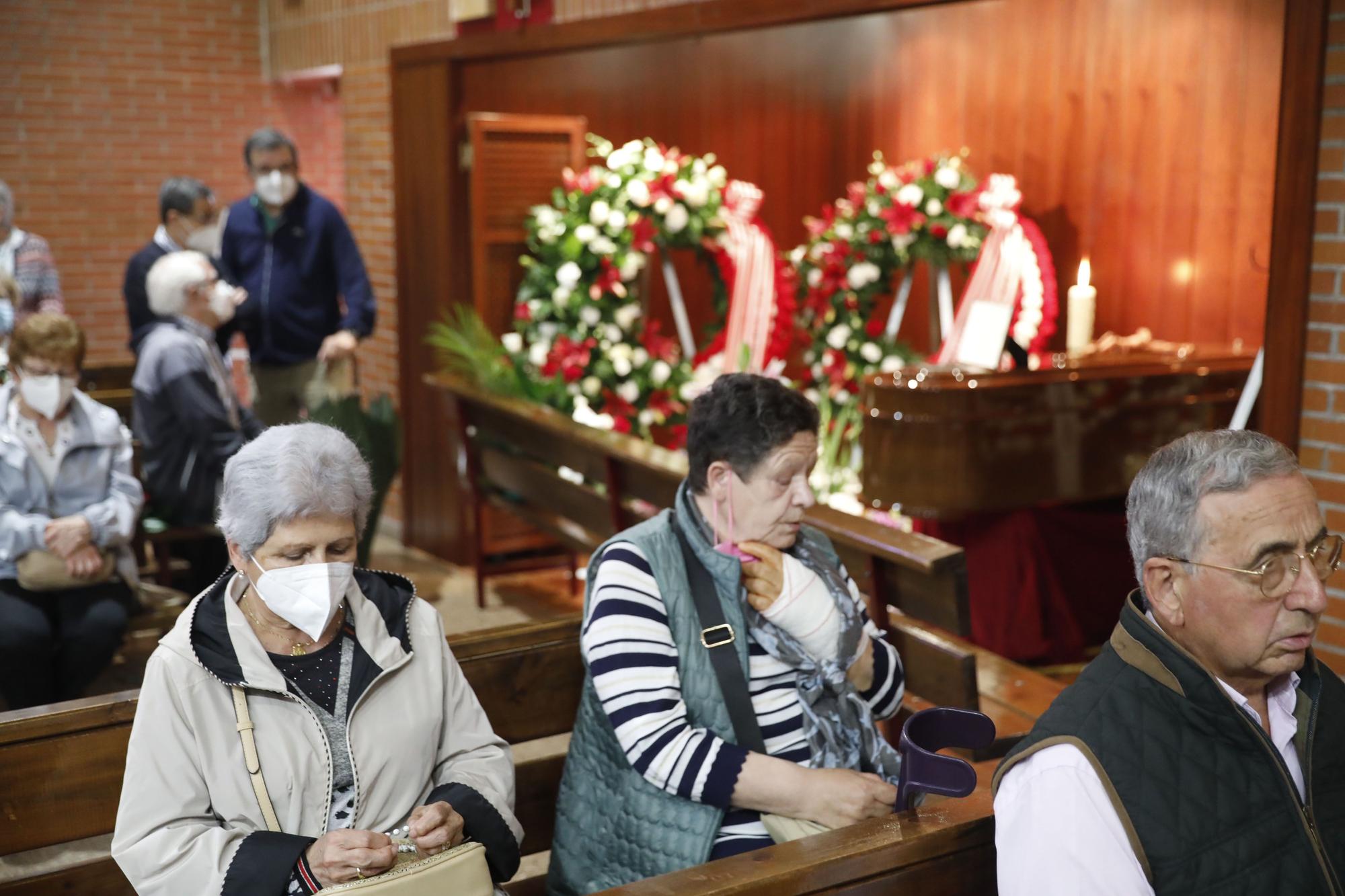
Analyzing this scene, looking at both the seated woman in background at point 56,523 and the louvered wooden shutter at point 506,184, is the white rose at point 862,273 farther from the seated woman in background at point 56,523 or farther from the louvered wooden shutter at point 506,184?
the seated woman in background at point 56,523

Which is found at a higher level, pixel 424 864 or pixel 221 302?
pixel 221 302

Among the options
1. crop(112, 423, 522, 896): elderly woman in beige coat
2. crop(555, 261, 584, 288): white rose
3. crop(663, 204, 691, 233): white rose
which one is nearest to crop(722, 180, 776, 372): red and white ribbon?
crop(663, 204, 691, 233): white rose

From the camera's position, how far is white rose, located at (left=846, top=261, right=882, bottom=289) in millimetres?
5980

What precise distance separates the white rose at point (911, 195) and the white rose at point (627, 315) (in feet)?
4.03

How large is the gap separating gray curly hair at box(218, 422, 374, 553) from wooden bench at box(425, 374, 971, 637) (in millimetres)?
1372

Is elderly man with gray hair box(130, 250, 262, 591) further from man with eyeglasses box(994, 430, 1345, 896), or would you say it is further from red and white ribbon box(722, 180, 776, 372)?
man with eyeglasses box(994, 430, 1345, 896)

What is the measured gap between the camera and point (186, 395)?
186 inches

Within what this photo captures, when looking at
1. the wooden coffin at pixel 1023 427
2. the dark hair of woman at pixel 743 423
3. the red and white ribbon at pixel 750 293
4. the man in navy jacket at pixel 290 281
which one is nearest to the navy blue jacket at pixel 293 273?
the man in navy jacket at pixel 290 281

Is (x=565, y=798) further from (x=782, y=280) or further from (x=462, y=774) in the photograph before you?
(x=782, y=280)

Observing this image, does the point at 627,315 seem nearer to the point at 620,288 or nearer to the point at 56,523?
the point at 620,288

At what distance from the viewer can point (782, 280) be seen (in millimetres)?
6242

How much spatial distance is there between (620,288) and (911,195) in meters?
1.30

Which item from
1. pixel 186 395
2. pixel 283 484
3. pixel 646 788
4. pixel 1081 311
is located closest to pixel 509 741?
pixel 646 788

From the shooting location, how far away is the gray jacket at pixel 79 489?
3.81m
